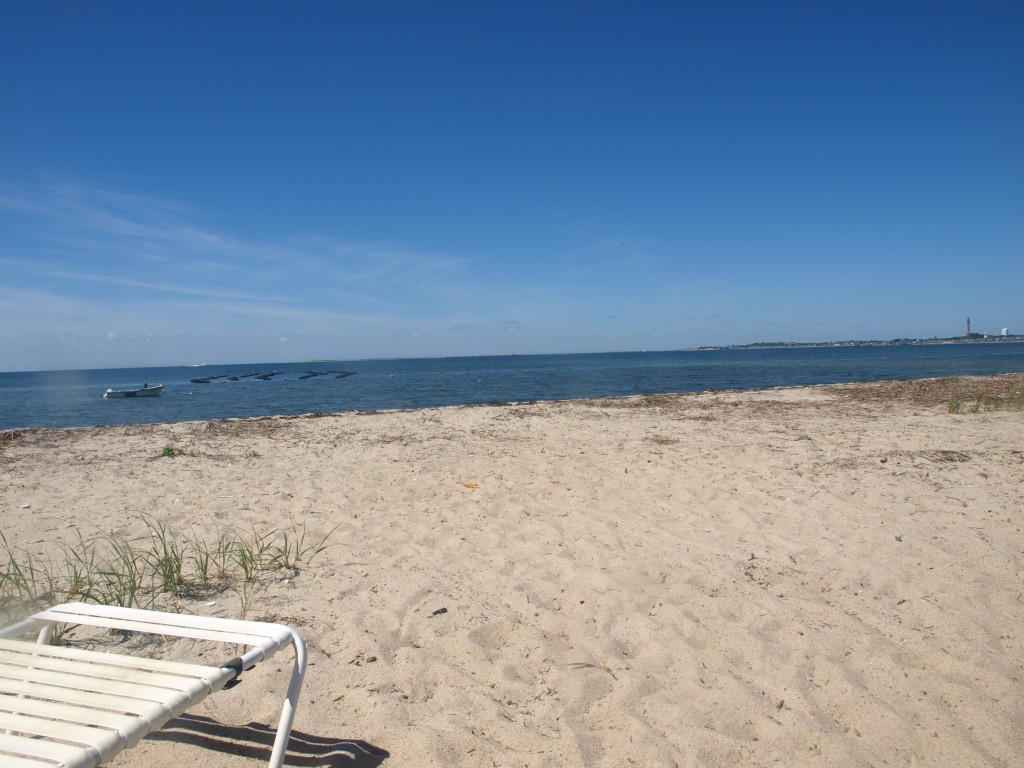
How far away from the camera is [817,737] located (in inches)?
95.1

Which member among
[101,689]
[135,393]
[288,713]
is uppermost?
[135,393]

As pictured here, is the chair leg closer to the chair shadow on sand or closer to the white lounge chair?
the white lounge chair

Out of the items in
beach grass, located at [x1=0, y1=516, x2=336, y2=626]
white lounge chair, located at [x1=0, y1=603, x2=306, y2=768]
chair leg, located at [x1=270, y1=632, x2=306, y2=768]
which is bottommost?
beach grass, located at [x1=0, y1=516, x2=336, y2=626]

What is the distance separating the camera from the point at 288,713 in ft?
6.54

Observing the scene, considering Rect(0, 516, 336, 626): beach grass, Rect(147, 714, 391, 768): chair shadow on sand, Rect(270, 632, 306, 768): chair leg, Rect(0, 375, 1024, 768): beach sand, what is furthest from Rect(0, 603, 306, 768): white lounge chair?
Rect(0, 516, 336, 626): beach grass

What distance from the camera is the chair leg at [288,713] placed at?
1.92 metres

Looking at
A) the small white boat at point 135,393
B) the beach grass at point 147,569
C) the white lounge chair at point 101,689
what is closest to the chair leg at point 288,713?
the white lounge chair at point 101,689

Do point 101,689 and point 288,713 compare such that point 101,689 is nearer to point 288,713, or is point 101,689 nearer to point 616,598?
point 288,713

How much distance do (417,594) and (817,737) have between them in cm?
224

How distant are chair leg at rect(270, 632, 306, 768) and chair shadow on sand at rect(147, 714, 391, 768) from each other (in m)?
0.31

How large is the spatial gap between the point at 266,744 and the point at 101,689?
0.81 metres

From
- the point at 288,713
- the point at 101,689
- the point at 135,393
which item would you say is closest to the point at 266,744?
the point at 288,713

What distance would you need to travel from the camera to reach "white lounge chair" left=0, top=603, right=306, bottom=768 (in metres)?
1.57

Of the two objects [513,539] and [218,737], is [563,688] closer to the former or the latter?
[218,737]
